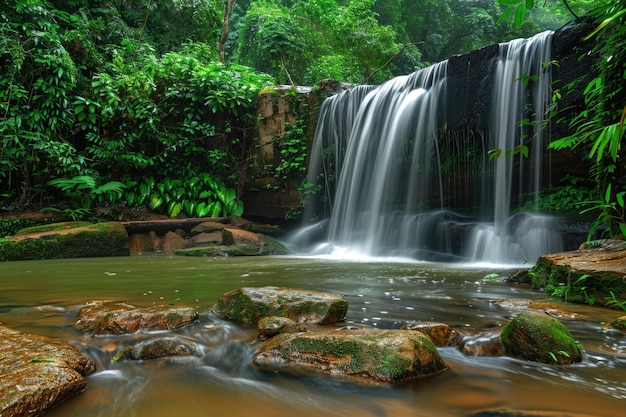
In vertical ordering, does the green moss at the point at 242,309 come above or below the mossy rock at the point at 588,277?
below

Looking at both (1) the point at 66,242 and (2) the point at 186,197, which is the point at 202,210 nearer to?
(2) the point at 186,197

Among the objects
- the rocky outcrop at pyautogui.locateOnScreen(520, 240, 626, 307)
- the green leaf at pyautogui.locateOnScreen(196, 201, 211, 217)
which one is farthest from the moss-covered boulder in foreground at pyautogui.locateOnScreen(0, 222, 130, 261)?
the rocky outcrop at pyautogui.locateOnScreen(520, 240, 626, 307)

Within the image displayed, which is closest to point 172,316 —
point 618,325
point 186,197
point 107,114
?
point 618,325

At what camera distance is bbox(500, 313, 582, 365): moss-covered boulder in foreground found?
6.49 feet

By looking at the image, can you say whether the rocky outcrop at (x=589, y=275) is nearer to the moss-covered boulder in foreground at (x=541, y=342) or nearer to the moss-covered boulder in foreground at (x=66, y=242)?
the moss-covered boulder in foreground at (x=541, y=342)

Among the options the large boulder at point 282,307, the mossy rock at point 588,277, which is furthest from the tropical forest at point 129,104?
the large boulder at point 282,307

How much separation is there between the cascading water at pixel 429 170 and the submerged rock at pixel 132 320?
205 inches

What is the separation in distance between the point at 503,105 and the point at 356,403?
7441 millimetres

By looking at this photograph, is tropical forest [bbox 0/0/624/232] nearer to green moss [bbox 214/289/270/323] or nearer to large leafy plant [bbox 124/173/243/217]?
large leafy plant [bbox 124/173/243/217]

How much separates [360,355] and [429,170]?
25.2 ft

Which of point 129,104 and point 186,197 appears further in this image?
point 186,197

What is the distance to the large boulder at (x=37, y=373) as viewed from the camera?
4.56ft

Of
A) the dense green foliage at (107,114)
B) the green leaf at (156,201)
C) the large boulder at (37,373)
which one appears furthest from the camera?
the green leaf at (156,201)

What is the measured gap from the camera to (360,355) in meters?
1.86
